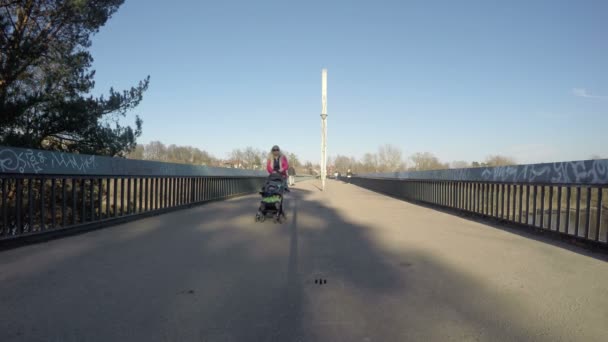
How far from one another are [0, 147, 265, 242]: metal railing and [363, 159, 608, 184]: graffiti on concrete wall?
30.0ft

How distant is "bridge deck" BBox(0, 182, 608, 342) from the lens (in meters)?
3.07

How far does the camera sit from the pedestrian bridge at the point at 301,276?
10.3 ft

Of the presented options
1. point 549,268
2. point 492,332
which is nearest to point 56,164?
point 492,332

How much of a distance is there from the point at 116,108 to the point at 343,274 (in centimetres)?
1441

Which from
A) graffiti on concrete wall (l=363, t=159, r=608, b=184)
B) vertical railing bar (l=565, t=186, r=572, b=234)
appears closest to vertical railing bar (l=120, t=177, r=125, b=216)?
graffiti on concrete wall (l=363, t=159, r=608, b=184)

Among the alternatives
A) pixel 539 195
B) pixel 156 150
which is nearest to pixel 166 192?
pixel 539 195

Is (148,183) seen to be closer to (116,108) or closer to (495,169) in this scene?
(116,108)

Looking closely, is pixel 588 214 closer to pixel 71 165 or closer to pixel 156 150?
pixel 71 165

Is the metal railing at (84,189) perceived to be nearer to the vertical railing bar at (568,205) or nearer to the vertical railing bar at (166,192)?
the vertical railing bar at (166,192)

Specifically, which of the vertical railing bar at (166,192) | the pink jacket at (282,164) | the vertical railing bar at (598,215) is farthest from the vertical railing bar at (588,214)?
the vertical railing bar at (166,192)

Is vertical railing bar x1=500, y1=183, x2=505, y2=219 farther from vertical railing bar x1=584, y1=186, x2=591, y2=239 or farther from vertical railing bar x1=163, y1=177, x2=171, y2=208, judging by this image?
vertical railing bar x1=163, y1=177, x2=171, y2=208

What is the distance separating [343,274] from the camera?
472 cm

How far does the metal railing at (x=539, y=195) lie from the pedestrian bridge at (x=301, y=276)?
5 cm

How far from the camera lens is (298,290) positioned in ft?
13.4
